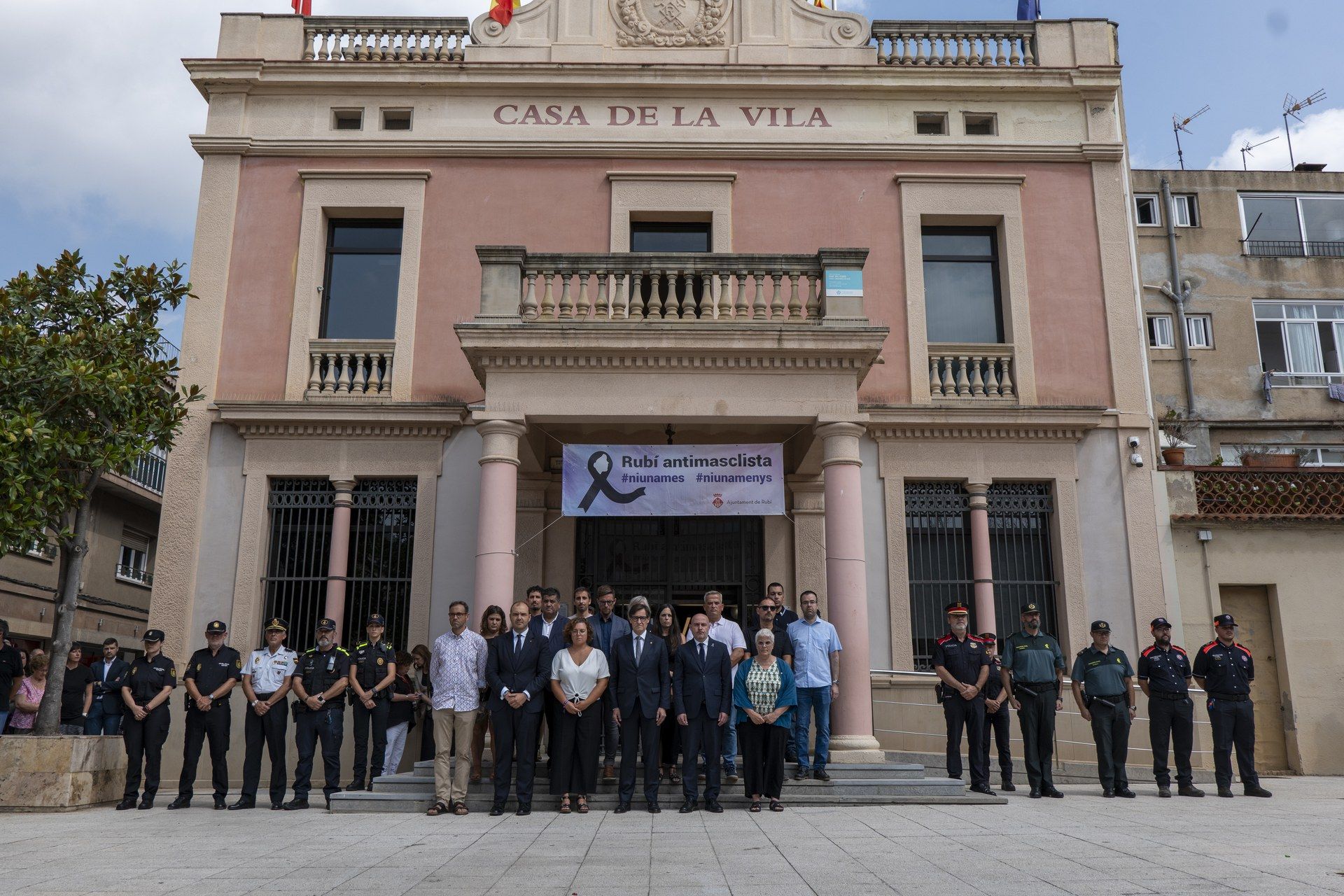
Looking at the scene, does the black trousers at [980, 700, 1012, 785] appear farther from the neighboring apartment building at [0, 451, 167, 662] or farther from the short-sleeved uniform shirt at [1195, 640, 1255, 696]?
the neighboring apartment building at [0, 451, 167, 662]

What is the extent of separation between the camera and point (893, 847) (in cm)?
661

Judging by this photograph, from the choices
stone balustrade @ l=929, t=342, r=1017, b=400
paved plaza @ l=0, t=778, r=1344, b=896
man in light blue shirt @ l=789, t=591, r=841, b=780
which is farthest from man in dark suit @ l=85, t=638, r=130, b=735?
stone balustrade @ l=929, t=342, r=1017, b=400

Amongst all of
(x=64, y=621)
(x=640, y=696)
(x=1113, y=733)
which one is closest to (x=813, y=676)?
(x=640, y=696)

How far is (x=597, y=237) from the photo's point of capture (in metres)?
13.8

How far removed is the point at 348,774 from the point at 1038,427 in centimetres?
933

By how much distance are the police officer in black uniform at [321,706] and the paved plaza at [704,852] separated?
0.58 meters

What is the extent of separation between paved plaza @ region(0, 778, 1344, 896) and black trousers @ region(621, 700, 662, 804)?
0.21m

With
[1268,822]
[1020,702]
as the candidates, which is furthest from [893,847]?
[1020,702]

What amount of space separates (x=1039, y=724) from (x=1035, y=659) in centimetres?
62

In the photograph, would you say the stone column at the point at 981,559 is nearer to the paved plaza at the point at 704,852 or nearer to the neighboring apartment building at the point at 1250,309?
the paved plaza at the point at 704,852

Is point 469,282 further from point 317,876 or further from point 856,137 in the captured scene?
point 317,876

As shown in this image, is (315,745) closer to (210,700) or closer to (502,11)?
(210,700)

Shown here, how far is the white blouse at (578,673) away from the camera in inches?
343

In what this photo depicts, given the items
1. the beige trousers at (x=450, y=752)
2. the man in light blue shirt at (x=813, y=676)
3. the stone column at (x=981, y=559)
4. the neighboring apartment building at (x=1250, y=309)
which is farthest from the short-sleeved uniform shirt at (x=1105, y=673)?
the neighboring apartment building at (x=1250, y=309)
